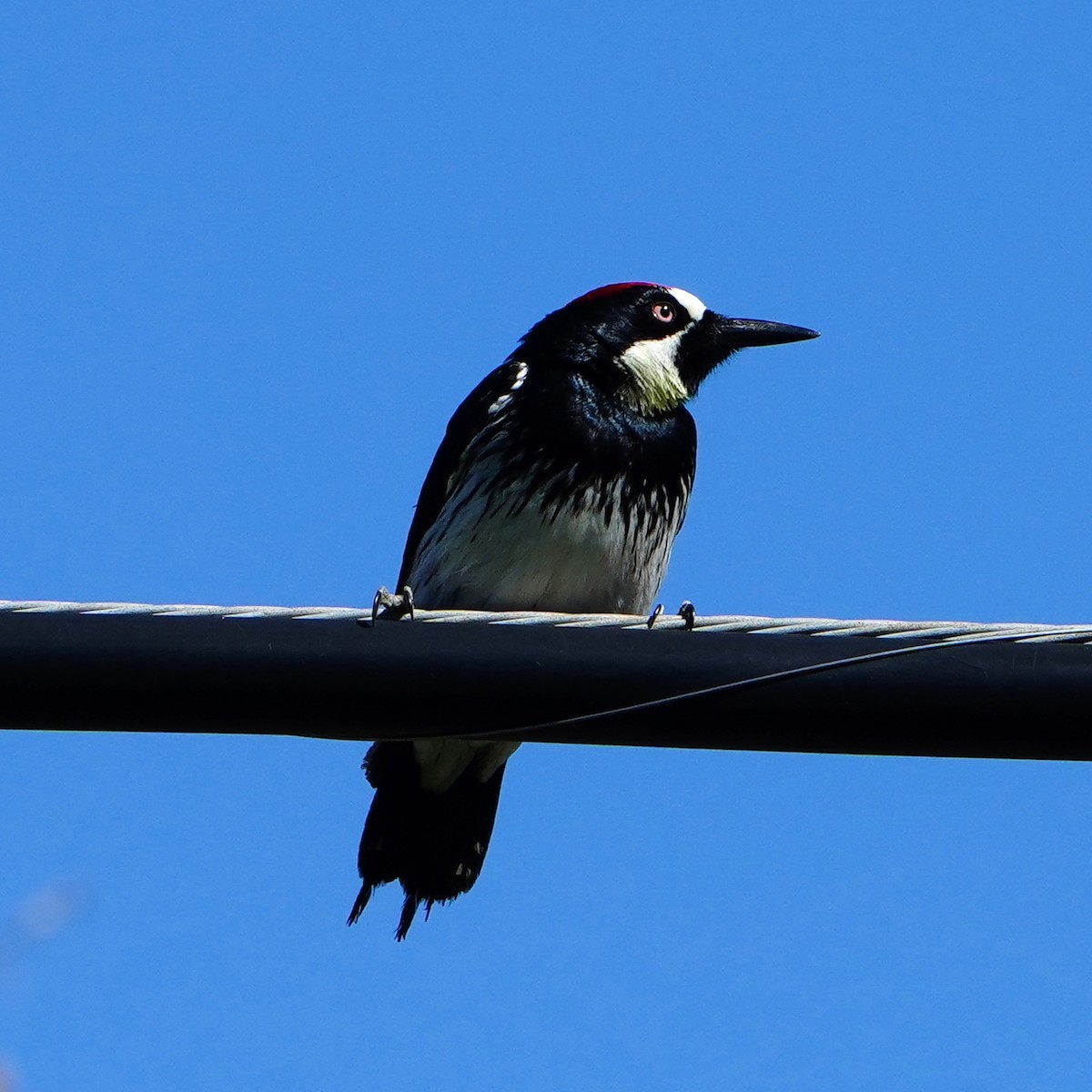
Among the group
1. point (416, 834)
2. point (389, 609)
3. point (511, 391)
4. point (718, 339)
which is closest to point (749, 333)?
point (718, 339)

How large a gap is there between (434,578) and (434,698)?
2534mm

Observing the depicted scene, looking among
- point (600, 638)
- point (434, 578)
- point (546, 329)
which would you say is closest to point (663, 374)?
point (546, 329)

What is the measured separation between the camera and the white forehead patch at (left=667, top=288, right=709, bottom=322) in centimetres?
657

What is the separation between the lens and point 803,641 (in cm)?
339

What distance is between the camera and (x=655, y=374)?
20.4 ft

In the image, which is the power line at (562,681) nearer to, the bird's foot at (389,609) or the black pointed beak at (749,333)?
the bird's foot at (389,609)

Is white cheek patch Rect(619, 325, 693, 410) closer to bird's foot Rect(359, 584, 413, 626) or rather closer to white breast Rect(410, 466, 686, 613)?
white breast Rect(410, 466, 686, 613)

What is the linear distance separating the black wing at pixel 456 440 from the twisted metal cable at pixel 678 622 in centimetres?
253

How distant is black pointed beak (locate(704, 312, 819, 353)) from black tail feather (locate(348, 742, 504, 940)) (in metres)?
1.84

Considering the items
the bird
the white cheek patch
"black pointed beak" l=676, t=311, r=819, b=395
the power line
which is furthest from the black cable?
"black pointed beak" l=676, t=311, r=819, b=395

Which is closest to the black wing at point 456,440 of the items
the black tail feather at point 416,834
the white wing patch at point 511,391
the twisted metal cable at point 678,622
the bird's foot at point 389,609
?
the white wing patch at point 511,391

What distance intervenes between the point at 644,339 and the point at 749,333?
49cm

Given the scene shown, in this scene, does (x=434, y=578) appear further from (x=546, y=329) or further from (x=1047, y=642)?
(x=1047, y=642)

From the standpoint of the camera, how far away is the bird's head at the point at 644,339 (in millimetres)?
6102
